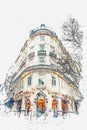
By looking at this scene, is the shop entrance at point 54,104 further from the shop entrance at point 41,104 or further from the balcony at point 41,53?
the balcony at point 41,53

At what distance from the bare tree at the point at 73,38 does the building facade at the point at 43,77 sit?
4cm

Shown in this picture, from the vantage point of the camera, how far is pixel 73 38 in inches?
101

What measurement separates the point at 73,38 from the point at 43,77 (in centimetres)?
42

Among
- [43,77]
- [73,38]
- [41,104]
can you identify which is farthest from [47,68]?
[73,38]

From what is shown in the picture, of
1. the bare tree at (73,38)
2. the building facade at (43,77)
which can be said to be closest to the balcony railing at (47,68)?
the building facade at (43,77)

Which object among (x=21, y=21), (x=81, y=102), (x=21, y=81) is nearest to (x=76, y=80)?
(x=81, y=102)

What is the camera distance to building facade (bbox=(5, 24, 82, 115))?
7.22 feet

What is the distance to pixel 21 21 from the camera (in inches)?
105

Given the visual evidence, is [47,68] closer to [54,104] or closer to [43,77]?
[43,77]

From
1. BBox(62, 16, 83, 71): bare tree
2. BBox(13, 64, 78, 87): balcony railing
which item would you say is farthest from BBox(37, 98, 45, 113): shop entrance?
BBox(62, 16, 83, 71): bare tree

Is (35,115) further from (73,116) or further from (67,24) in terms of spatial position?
(67,24)

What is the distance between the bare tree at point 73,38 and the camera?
97.4 inches

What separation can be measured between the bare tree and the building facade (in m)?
0.04

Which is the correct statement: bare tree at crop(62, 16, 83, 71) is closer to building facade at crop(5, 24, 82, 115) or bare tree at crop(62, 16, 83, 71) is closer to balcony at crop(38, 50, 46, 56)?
building facade at crop(5, 24, 82, 115)
